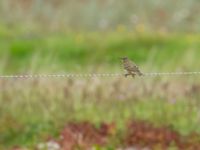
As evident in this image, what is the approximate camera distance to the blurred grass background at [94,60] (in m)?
10.5

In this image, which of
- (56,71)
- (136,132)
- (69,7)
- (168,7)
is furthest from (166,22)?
(136,132)

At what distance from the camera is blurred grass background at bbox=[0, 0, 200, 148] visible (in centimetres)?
1049

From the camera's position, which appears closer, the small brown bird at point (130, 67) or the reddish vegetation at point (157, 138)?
the small brown bird at point (130, 67)

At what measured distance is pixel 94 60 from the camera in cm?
1513

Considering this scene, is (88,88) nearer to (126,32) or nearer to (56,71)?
(56,71)

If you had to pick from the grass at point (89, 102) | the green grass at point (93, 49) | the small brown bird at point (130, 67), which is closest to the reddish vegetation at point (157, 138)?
the grass at point (89, 102)

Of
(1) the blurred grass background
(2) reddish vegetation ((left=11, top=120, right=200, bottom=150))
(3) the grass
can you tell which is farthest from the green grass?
(2) reddish vegetation ((left=11, top=120, right=200, bottom=150))

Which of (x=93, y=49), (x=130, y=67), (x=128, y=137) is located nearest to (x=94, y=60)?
(x=93, y=49)

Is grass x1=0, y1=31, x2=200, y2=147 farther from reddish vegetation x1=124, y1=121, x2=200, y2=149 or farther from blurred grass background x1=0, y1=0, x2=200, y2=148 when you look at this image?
reddish vegetation x1=124, y1=121, x2=200, y2=149

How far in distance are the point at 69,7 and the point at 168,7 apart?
1.77m

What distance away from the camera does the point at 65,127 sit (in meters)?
9.81

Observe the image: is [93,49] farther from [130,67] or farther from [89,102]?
[130,67]

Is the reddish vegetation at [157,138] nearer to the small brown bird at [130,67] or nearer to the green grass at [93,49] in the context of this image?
the small brown bird at [130,67]

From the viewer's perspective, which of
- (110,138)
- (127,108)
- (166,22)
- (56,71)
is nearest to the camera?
(110,138)
